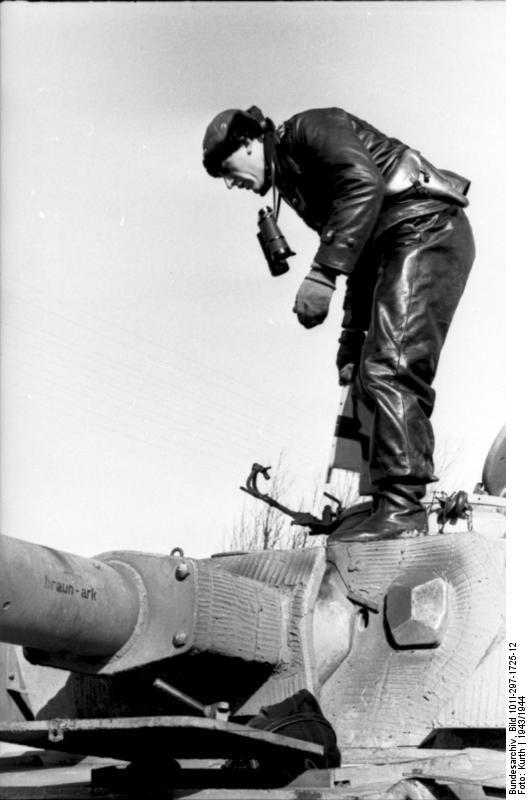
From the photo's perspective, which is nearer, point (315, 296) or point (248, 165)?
point (315, 296)

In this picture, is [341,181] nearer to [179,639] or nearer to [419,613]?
[419,613]

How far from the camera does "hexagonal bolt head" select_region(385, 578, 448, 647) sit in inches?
167

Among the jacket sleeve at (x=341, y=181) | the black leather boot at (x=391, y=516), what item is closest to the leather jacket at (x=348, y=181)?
the jacket sleeve at (x=341, y=181)

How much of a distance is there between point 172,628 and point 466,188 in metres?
2.48

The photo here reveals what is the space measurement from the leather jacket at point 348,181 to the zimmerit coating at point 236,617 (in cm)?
130

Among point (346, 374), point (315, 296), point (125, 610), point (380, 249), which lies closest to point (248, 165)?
point (380, 249)

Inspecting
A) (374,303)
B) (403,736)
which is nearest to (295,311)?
(374,303)

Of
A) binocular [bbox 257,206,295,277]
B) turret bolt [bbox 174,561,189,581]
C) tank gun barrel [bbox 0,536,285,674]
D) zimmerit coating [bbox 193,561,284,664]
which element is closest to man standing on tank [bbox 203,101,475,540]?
binocular [bbox 257,206,295,277]

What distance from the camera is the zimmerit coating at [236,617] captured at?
3.92 m

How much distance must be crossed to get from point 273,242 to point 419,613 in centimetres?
186

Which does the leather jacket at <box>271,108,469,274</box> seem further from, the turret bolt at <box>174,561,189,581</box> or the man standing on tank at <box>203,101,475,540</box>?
the turret bolt at <box>174,561,189,581</box>

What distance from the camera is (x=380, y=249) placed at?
5.14m

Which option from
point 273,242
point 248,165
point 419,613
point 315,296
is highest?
point 248,165

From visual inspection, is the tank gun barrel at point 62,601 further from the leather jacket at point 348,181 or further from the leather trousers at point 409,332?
the leather jacket at point 348,181
